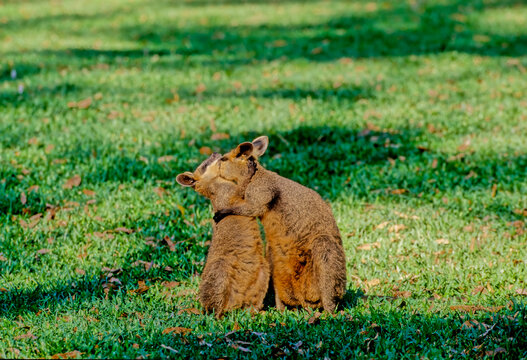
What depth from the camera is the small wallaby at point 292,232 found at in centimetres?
475

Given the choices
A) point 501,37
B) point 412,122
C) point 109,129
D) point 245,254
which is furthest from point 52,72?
point 501,37

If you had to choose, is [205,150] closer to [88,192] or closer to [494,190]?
[88,192]

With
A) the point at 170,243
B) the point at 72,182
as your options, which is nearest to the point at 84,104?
the point at 72,182

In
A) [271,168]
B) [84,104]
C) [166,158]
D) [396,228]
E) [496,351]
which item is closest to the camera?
[496,351]

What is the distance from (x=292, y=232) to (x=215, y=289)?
0.70 meters

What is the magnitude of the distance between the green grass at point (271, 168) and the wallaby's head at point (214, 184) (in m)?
0.86

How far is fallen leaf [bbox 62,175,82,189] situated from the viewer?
25.2ft

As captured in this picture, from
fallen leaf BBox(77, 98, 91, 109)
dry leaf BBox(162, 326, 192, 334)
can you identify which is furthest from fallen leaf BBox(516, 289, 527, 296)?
fallen leaf BBox(77, 98, 91, 109)

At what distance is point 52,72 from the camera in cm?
1251

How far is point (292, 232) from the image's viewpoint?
15.7ft

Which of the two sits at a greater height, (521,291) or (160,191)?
(160,191)

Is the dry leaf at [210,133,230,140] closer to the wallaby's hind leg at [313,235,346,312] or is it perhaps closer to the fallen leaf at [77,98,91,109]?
the fallen leaf at [77,98,91,109]

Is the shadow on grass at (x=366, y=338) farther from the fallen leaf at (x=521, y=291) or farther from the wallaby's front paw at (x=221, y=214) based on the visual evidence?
the wallaby's front paw at (x=221, y=214)

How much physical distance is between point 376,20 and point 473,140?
30.9 feet
